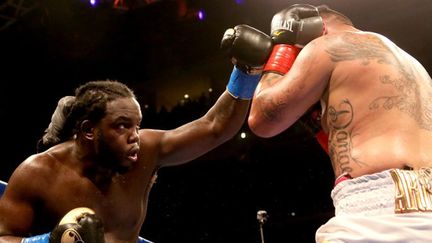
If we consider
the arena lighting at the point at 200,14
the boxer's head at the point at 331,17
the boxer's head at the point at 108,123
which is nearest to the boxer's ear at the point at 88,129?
the boxer's head at the point at 108,123

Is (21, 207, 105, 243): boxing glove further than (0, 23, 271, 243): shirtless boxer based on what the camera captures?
No

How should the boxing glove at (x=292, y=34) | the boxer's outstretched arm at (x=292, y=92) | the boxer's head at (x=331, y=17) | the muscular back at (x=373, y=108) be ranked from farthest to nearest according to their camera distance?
the boxer's head at (x=331, y=17)
the boxing glove at (x=292, y=34)
the boxer's outstretched arm at (x=292, y=92)
the muscular back at (x=373, y=108)

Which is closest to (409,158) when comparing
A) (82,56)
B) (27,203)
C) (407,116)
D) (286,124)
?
(407,116)

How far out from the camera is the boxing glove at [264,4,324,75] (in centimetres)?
167

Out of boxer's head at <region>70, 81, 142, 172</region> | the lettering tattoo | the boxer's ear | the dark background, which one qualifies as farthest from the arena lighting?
the lettering tattoo

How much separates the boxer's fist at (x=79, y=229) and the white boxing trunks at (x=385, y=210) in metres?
0.89

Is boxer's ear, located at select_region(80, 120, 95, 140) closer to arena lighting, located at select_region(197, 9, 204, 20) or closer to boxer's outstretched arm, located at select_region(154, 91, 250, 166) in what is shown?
boxer's outstretched arm, located at select_region(154, 91, 250, 166)

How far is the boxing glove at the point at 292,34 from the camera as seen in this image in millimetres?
1665

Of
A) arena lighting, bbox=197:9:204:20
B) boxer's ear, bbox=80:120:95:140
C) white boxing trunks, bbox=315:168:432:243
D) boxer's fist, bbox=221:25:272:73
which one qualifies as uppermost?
arena lighting, bbox=197:9:204:20

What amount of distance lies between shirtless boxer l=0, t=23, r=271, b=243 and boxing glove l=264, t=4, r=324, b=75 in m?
0.26

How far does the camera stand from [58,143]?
2471 mm

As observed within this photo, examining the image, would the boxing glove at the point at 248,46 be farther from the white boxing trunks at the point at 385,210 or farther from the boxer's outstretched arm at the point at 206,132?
the white boxing trunks at the point at 385,210

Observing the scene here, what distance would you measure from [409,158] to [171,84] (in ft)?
28.3

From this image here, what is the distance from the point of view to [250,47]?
5.97ft
